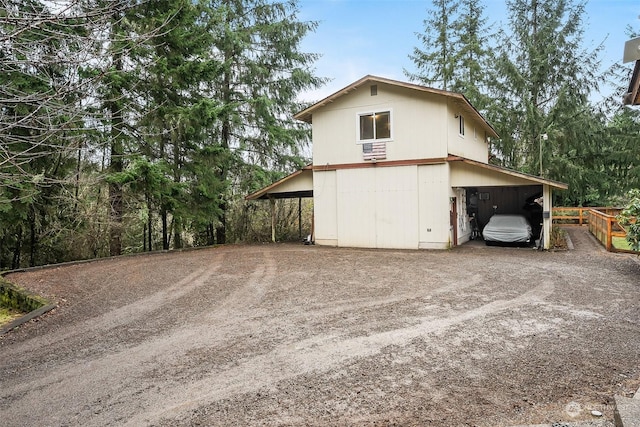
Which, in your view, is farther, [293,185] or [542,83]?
[542,83]

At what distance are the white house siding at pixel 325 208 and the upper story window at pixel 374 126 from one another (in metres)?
1.85

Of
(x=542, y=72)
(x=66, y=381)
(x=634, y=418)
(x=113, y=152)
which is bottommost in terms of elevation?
(x=66, y=381)

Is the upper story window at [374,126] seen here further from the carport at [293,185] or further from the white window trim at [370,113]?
the carport at [293,185]

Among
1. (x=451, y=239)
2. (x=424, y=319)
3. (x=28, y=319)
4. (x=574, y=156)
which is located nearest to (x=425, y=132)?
(x=451, y=239)

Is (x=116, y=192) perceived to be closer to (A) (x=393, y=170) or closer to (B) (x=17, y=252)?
(B) (x=17, y=252)

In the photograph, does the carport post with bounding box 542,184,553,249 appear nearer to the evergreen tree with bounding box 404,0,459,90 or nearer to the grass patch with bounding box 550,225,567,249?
the grass patch with bounding box 550,225,567,249

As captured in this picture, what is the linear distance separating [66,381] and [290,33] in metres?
16.4

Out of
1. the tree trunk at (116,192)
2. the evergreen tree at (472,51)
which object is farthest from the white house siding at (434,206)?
the evergreen tree at (472,51)

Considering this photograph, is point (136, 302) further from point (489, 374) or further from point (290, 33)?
point (290, 33)

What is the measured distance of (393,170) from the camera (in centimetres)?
1369

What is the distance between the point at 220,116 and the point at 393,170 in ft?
22.3

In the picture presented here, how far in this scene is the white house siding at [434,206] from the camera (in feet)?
42.4

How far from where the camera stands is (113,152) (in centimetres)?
1303

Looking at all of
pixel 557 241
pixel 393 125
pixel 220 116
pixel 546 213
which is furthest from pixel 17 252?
pixel 557 241
